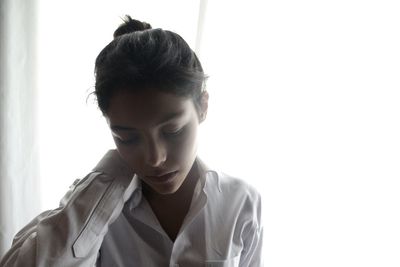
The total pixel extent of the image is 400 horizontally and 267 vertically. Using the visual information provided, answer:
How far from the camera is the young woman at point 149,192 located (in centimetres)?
53

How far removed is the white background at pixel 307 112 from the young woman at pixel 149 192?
0.15m

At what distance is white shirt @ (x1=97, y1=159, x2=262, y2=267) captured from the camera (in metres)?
0.65

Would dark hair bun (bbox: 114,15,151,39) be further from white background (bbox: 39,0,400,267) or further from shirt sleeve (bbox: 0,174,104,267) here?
shirt sleeve (bbox: 0,174,104,267)

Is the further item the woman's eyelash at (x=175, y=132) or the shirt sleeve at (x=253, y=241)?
the shirt sleeve at (x=253, y=241)

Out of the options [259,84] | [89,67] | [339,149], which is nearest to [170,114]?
[259,84]

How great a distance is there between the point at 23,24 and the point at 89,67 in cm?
22

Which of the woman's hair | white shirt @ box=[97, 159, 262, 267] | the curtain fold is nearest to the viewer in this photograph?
the woman's hair

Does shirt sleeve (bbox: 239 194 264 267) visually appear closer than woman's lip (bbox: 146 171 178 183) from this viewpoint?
No

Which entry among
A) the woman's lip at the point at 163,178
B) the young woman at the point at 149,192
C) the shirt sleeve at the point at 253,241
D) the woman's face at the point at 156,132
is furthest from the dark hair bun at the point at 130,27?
the shirt sleeve at the point at 253,241

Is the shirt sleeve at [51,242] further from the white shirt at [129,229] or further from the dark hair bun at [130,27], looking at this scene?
the dark hair bun at [130,27]

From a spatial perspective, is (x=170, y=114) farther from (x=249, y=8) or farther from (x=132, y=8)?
(x=132, y=8)

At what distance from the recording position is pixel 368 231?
30.0 inches

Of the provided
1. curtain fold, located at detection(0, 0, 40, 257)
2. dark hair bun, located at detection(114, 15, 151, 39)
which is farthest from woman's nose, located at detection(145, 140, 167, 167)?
curtain fold, located at detection(0, 0, 40, 257)

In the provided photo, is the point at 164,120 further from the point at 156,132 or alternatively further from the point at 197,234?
the point at 197,234
